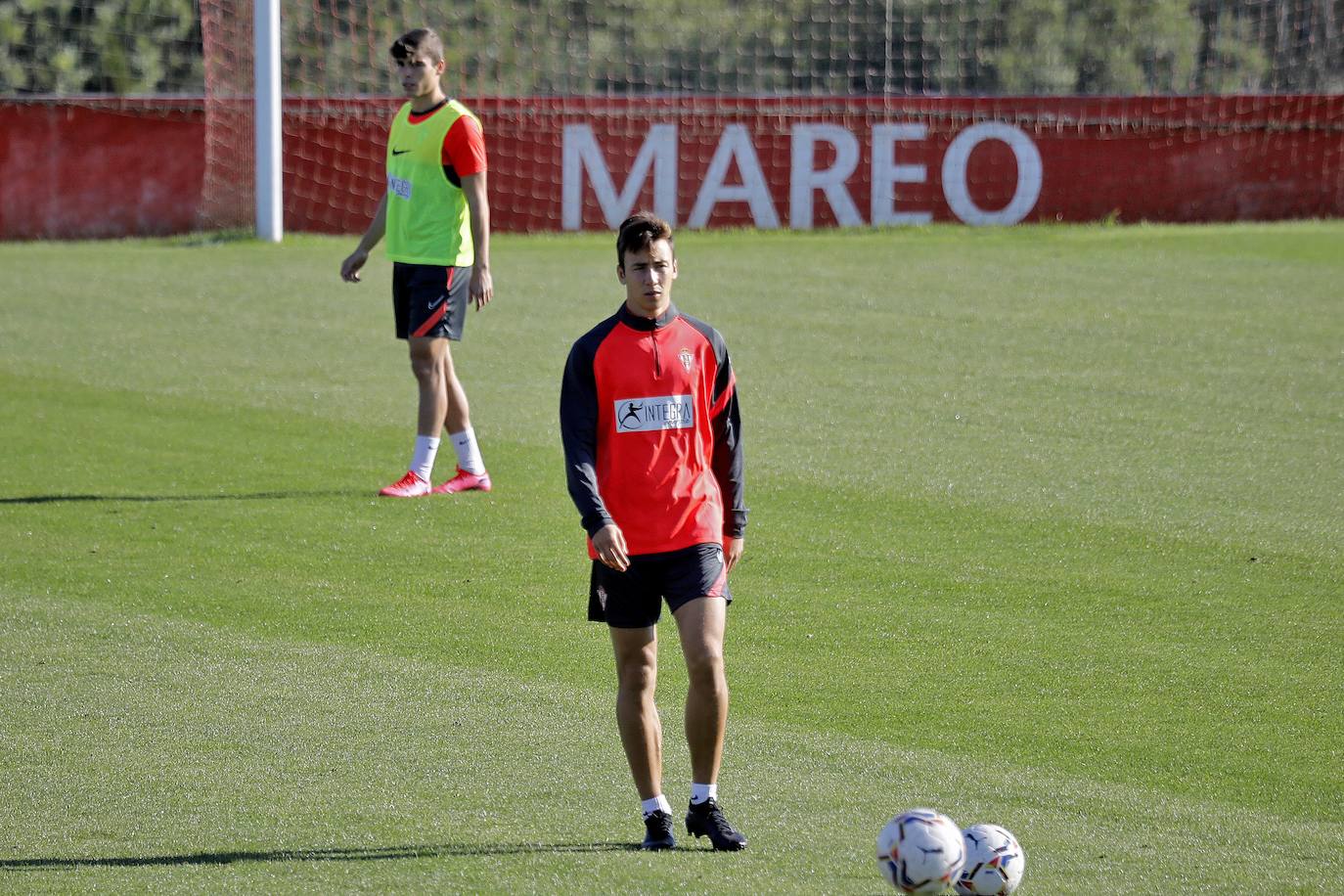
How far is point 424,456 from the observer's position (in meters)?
9.25

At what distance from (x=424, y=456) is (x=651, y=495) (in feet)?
15.2

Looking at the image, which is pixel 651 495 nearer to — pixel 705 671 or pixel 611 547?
pixel 611 547

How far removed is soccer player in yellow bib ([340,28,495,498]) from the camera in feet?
30.2

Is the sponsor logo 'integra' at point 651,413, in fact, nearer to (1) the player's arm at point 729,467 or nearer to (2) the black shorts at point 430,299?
(1) the player's arm at point 729,467

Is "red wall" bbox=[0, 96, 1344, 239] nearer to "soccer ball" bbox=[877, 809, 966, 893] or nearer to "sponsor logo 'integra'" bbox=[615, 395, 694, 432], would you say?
"sponsor logo 'integra'" bbox=[615, 395, 694, 432]

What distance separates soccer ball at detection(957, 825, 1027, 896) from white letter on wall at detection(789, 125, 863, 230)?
1582cm

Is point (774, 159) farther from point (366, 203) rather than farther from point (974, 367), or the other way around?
point (974, 367)

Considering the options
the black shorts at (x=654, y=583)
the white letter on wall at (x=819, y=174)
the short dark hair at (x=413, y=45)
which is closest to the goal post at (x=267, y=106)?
the white letter on wall at (x=819, y=174)

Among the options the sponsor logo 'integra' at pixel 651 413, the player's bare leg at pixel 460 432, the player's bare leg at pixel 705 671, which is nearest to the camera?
the player's bare leg at pixel 705 671

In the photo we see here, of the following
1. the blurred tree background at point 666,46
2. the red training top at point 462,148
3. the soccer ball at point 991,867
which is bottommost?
the soccer ball at point 991,867

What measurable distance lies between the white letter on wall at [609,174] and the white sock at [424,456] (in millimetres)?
10639

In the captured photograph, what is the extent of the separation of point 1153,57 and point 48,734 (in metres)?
21.7

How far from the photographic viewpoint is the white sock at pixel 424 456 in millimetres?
9227

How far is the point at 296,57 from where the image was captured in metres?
21.3
